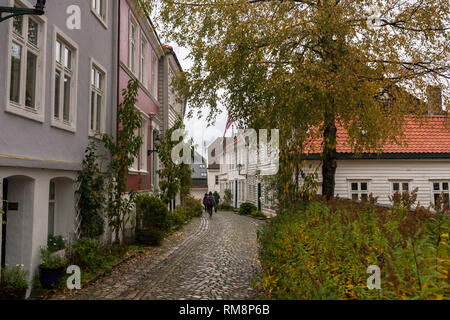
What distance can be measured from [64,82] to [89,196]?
99.4 inches

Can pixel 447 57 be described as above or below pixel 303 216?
above

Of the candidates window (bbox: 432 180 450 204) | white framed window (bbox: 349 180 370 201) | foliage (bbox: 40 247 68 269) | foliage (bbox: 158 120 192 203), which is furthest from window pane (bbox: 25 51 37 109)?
window (bbox: 432 180 450 204)

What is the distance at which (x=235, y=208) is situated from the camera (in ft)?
119

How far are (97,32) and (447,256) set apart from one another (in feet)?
31.4

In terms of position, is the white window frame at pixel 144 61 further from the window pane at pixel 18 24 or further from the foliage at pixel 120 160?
the window pane at pixel 18 24

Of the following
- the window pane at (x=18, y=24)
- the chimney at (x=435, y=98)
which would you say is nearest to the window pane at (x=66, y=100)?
the window pane at (x=18, y=24)

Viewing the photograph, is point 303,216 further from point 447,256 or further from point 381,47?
point 381,47

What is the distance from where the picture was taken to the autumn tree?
890 cm

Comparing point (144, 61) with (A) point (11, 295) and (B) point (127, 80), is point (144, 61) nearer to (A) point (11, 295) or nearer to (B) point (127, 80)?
(B) point (127, 80)

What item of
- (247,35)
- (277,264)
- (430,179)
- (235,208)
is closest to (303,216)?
(277,264)

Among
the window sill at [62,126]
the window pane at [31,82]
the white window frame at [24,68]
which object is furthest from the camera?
the window sill at [62,126]

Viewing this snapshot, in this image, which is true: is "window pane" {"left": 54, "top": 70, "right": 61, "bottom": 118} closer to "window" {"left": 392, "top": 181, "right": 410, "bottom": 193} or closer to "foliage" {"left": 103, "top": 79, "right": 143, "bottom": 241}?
"foliage" {"left": 103, "top": 79, "right": 143, "bottom": 241}

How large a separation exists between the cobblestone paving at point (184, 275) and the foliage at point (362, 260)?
1852 millimetres

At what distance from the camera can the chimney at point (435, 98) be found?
10100 mm
